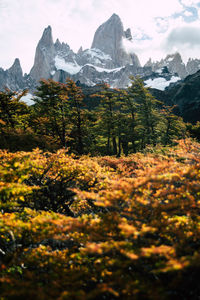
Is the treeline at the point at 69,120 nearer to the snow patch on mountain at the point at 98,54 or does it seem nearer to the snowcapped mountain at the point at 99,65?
the snowcapped mountain at the point at 99,65

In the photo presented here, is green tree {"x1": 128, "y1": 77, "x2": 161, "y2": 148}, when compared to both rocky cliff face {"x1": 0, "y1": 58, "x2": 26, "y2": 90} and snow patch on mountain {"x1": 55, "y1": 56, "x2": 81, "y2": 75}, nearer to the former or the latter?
rocky cliff face {"x1": 0, "y1": 58, "x2": 26, "y2": 90}

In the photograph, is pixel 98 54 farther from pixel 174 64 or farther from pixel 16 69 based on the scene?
pixel 16 69

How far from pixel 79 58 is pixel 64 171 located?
202 m

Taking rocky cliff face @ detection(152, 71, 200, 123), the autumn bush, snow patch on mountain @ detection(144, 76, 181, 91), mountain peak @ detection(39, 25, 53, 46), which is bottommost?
the autumn bush

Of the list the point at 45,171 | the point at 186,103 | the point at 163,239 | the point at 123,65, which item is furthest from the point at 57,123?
the point at 123,65

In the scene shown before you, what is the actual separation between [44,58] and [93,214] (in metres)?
170

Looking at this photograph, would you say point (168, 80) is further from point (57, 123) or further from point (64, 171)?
point (64, 171)

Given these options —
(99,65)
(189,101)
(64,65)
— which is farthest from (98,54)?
(189,101)

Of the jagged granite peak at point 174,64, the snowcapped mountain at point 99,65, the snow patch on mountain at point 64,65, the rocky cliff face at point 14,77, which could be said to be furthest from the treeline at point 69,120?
the jagged granite peak at point 174,64

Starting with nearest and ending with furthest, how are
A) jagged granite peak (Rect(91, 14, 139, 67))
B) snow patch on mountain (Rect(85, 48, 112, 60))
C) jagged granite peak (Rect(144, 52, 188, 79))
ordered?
jagged granite peak (Rect(144, 52, 188, 79)) → jagged granite peak (Rect(91, 14, 139, 67)) → snow patch on mountain (Rect(85, 48, 112, 60))

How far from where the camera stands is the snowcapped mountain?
5738 inches

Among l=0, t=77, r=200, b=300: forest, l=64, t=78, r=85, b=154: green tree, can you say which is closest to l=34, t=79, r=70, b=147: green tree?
l=0, t=77, r=200, b=300: forest

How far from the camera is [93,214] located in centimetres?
603

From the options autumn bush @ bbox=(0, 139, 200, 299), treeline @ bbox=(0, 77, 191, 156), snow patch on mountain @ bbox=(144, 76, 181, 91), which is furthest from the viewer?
snow patch on mountain @ bbox=(144, 76, 181, 91)
